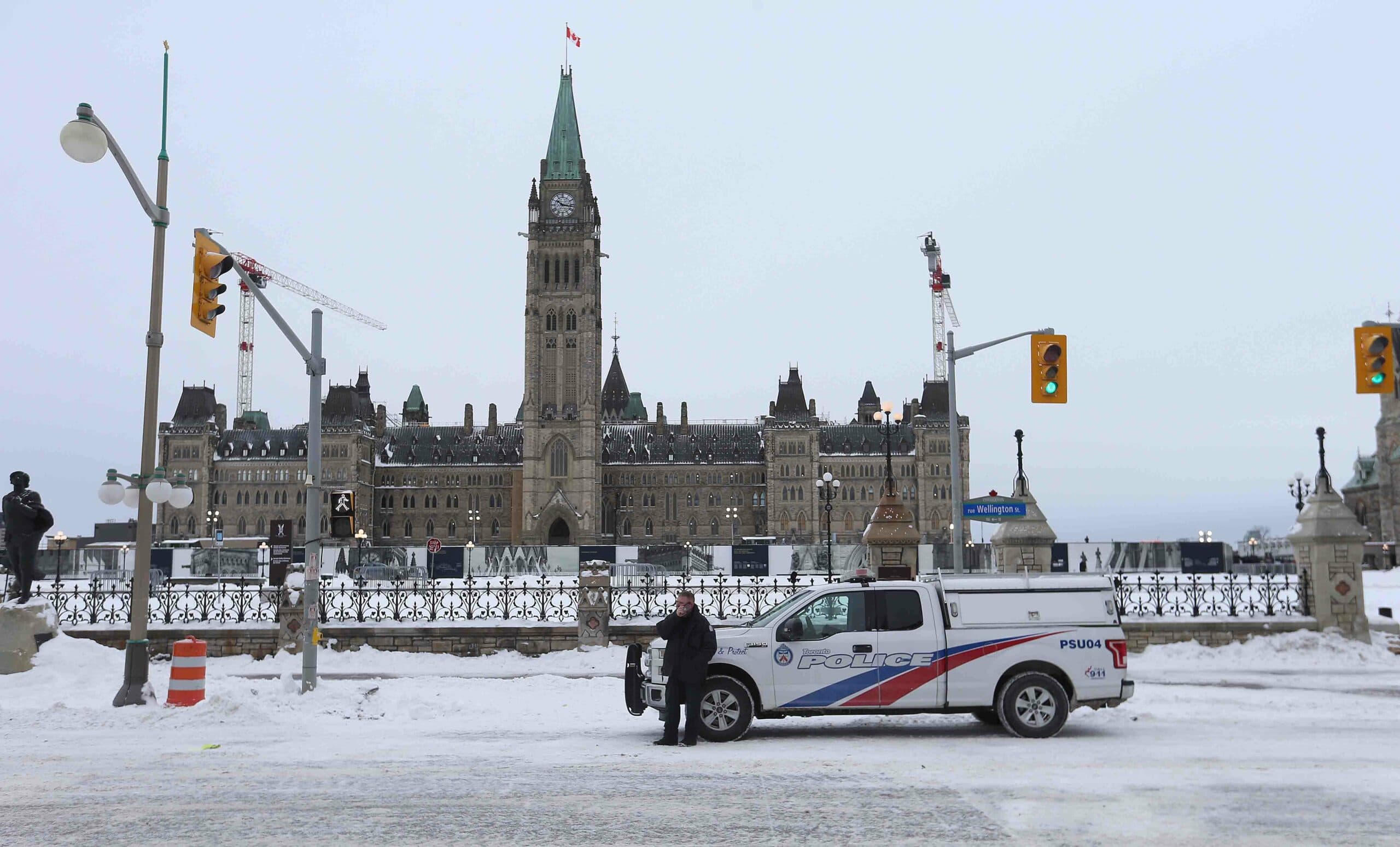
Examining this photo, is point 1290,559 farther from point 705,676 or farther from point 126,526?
point 126,526

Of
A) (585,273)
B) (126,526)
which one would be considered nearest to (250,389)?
(126,526)

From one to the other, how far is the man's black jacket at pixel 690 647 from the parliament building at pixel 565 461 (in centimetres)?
10988

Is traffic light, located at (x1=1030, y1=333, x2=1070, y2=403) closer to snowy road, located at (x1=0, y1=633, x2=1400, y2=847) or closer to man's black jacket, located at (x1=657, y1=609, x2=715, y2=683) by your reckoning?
snowy road, located at (x1=0, y1=633, x2=1400, y2=847)

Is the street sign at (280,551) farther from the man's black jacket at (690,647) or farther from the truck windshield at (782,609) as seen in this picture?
the man's black jacket at (690,647)

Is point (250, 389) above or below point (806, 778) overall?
above

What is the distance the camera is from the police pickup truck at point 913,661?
13141mm

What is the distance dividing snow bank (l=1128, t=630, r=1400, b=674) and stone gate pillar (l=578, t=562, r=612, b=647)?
1053 centimetres

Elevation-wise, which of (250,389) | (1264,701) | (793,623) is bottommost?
(1264,701)

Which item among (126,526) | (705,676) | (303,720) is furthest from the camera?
(126,526)

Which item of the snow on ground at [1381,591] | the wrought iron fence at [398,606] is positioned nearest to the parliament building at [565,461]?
the snow on ground at [1381,591]

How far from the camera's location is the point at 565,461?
4897 inches

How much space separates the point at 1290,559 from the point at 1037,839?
2604 inches

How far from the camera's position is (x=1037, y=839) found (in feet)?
26.9

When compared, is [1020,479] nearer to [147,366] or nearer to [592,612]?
[592,612]
